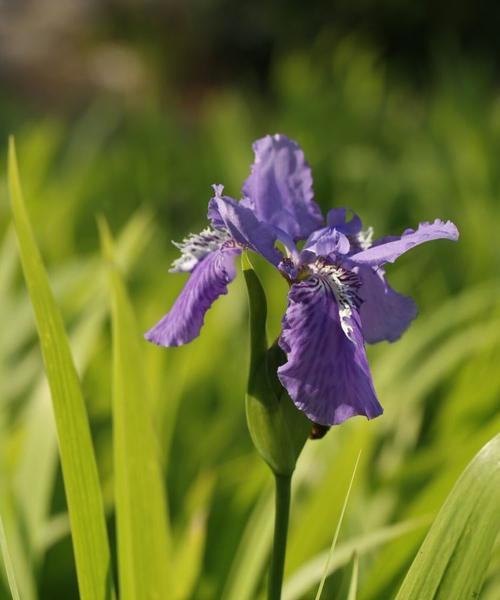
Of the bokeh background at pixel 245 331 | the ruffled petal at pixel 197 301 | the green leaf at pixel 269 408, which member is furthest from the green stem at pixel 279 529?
the bokeh background at pixel 245 331

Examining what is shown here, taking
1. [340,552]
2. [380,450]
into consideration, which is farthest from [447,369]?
[340,552]

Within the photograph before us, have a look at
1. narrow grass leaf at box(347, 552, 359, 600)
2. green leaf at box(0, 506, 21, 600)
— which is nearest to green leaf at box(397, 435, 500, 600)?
narrow grass leaf at box(347, 552, 359, 600)

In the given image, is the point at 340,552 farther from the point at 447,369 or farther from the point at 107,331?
the point at 107,331

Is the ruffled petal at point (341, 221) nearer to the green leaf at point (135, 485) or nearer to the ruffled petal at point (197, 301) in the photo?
the ruffled petal at point (197, 301)

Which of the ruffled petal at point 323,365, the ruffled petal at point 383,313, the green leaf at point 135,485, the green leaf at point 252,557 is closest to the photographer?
the ruffled petal at point 323,365

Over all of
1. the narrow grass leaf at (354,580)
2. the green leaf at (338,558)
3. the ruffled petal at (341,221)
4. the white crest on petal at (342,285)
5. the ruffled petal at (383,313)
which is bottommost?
the green leaf at (338,558)

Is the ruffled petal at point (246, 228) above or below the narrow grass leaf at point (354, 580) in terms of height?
Answer: above

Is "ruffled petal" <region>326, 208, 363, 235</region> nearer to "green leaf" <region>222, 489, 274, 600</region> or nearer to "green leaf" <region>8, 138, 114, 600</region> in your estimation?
"green leaf" <region>8, 138, 114, 600</region>

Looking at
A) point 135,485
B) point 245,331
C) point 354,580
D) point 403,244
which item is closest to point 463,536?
point 354,580
